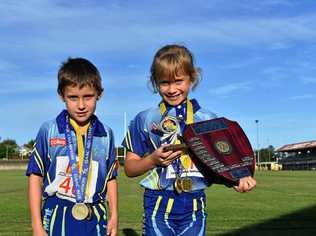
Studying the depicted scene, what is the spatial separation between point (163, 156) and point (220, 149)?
41cm

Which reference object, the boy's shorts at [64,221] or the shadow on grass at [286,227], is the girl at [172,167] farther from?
the shadow on grass at [286,227]

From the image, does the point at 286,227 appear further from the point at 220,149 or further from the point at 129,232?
the point at 220,149

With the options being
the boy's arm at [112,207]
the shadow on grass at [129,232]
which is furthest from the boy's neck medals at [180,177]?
the shadow on grass at [129,232]

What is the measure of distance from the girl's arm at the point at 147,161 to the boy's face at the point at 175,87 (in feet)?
1.45

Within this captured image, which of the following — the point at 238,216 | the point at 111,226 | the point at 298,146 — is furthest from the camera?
the point at 298,146

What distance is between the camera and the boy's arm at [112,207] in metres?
4.32

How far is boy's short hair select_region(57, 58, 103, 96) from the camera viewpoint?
13.6 feet

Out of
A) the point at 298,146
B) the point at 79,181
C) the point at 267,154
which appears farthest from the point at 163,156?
the point at 267,154

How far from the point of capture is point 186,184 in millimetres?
4168

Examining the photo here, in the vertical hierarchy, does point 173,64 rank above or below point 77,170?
above

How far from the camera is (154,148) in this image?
4.38m

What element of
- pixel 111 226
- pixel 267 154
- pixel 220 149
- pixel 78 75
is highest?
pixel 267 154

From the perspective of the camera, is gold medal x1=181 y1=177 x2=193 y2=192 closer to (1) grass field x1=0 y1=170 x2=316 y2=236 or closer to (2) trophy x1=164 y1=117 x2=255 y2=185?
(2) trophy x1=164 y1=117 x2=255 y2=185

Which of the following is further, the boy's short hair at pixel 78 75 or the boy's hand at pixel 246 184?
the boy's short hair at pixel 78 75
